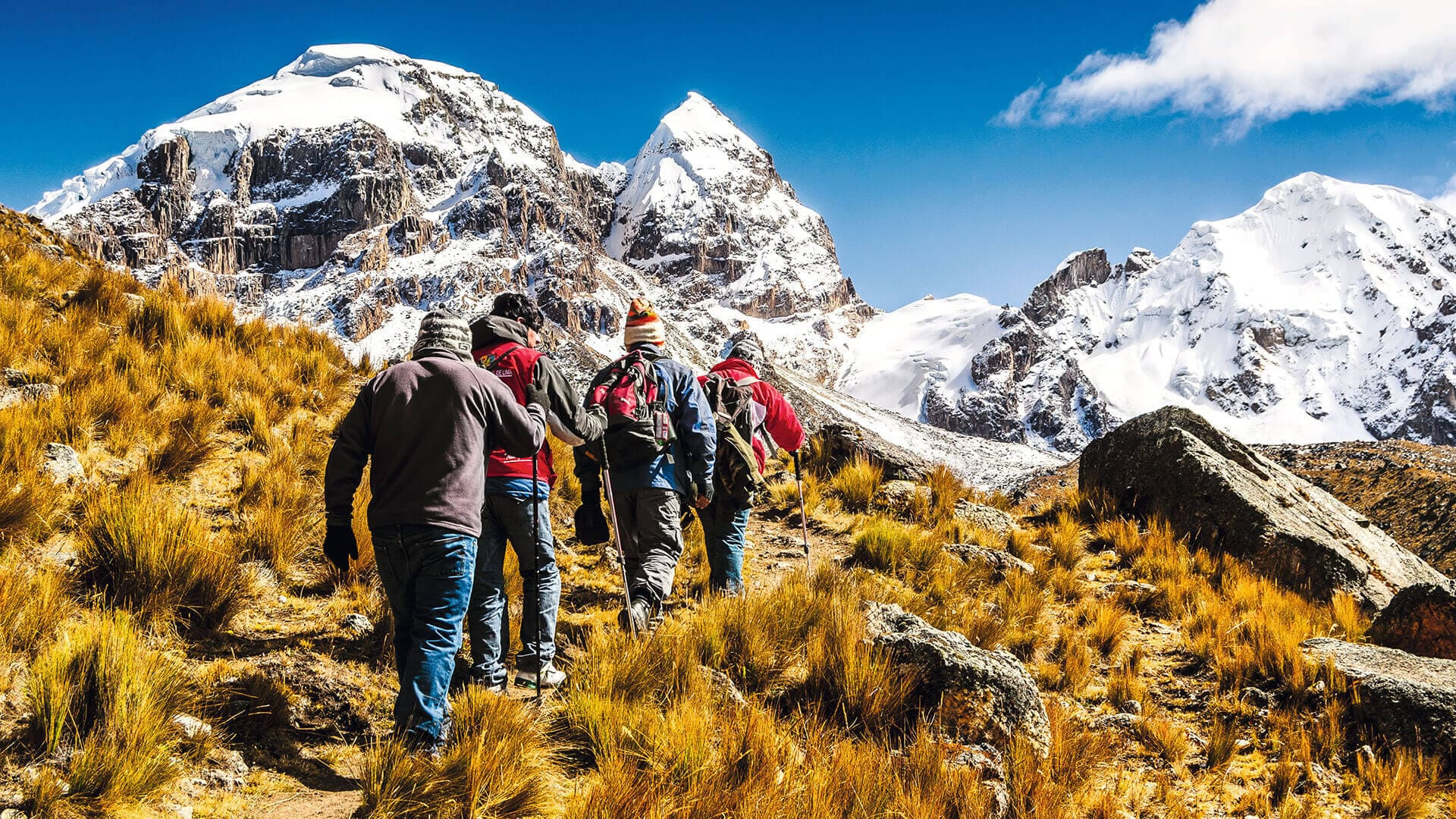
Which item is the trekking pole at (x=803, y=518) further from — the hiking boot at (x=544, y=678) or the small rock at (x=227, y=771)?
the small rock at (x=227, y=771)

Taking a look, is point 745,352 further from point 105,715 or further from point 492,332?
point 105,715

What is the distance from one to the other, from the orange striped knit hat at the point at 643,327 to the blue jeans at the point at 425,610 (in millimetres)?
2292

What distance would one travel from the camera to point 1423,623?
5129mm

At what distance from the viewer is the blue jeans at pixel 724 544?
530cm

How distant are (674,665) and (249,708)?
73.5 inches

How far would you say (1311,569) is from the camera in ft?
22.1

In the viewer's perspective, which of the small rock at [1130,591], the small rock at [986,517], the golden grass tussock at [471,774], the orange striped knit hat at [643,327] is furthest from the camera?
the small rock at [986,517]

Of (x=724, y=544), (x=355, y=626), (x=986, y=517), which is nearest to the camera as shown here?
(x=355, y=626)

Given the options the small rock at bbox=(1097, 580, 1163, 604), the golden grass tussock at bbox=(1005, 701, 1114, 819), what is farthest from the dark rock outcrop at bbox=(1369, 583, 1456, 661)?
the golden grass tussock at bbox=(1005, 701, 1114, 819)

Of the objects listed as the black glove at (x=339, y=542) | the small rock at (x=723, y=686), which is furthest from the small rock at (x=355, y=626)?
the small rock at (x=723, y=686)

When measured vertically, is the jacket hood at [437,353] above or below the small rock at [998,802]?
above

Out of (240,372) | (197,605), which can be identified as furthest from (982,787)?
(240,372)

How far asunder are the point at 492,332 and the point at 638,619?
183 cm

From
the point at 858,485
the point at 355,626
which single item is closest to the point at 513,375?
the point at 355,626
